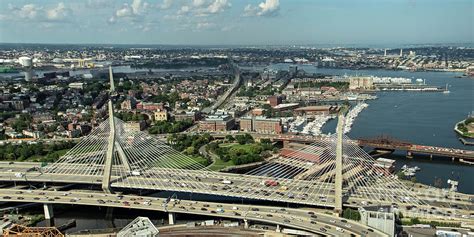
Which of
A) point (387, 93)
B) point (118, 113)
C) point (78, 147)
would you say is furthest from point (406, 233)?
point (387, 93)

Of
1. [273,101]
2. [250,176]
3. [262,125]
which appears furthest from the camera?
[273,101]

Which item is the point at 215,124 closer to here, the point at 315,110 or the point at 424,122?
the point at 315,110

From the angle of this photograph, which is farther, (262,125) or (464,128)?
(464,128)

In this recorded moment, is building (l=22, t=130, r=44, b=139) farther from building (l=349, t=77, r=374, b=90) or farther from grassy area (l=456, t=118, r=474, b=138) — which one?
building (l=349, t=77, r=374, b=90)

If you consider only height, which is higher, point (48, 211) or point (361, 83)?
point (361, 83)

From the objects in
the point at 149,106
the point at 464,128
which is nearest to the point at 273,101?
the point at 149,106

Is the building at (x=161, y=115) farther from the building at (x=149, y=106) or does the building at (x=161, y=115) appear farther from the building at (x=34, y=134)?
the building at (x=34, y=134)

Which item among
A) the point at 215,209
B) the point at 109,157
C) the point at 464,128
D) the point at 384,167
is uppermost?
the point at 109,157
